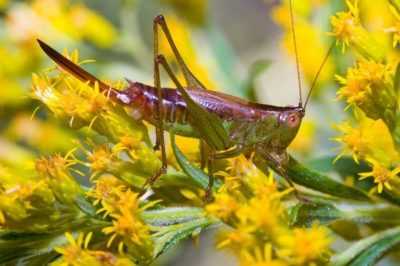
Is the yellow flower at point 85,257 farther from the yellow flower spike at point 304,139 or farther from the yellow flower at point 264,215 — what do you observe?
the yellow flower spike at point 304,139

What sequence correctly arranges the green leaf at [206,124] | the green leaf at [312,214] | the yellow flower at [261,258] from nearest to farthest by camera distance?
1. the yellow flower at [261,258]
2. the green leaf at [312,214]
3. the green leaf at [206,124]

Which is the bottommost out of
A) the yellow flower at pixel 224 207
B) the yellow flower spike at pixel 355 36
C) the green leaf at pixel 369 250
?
the green leaf at pixel 369 250

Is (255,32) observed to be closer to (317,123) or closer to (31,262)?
(317,123)

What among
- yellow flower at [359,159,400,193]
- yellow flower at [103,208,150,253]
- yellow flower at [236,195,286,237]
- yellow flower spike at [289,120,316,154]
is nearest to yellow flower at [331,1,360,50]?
yellow flower at [359,159,400,193]

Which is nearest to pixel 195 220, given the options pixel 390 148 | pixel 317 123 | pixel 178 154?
pixel 178 154

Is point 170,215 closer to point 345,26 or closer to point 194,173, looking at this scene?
point 194,173

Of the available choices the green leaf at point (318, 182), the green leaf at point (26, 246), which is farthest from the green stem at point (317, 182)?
the green leaf at point (26, 246)

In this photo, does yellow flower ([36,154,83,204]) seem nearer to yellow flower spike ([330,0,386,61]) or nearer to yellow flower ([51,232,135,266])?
yellow flower ([51,232,135,266])
